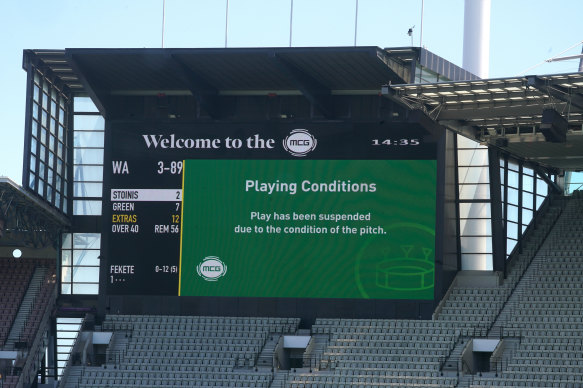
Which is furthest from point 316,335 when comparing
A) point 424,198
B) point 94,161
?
point 94,161

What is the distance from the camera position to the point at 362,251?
38188 millimetres

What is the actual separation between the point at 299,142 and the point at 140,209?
19.0 feet

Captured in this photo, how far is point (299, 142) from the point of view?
127 ft

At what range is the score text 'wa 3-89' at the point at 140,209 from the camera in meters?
39.2

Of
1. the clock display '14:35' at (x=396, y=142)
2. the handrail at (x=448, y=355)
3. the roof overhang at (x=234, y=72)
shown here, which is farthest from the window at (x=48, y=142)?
the handrail at (x=448, y=355)

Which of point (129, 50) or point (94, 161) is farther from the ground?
point (129, 50)

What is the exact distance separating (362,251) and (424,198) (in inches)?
103

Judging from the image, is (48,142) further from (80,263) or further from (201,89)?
(201,89)

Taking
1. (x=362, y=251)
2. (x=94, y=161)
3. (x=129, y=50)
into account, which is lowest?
(x=362, y=251)

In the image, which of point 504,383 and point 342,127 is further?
point 342,127

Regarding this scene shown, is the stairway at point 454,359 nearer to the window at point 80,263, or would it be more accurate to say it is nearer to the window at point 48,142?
the window at point 80,263

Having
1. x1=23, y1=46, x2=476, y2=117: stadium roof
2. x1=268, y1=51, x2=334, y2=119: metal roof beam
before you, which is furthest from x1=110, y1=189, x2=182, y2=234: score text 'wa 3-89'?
x1=268, y1=51, x2=334, y2=119: metal roof beam

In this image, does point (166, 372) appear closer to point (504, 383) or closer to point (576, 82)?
point (504, 383)

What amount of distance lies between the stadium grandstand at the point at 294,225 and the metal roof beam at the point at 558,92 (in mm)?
3595
